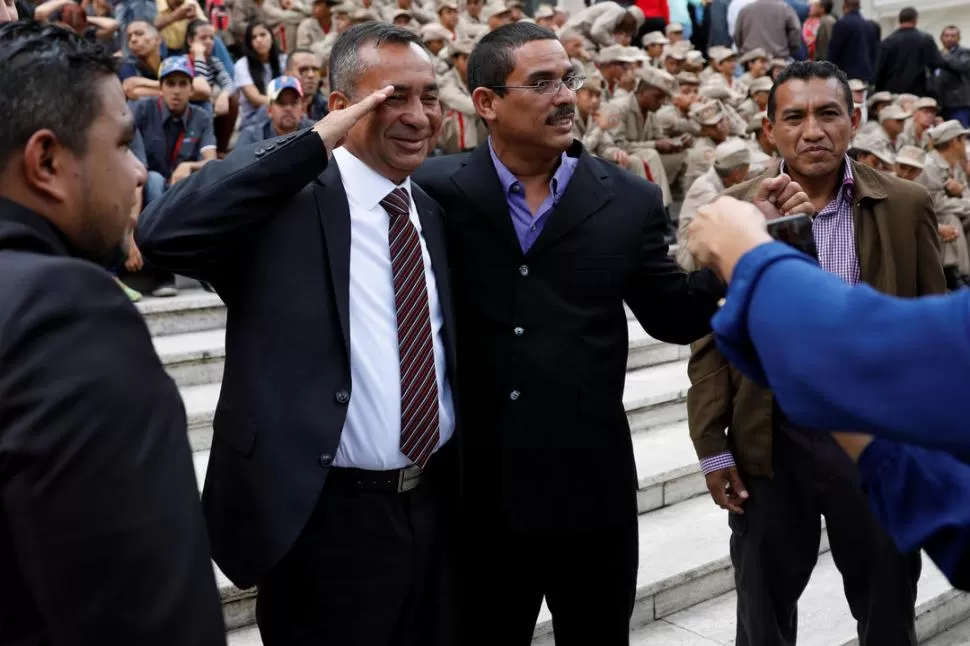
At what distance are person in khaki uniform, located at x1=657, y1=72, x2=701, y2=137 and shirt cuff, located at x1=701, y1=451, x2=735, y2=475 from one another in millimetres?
6746

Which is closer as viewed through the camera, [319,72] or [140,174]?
[140,174]

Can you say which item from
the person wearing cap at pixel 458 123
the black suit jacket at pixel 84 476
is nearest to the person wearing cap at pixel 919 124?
the person wearing cap at pixel 458 123

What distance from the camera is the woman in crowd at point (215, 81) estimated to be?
7.41m

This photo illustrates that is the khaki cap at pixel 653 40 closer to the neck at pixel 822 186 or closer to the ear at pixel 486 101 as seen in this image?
the neck at pixel 822 186

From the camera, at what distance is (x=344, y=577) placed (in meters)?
2.16

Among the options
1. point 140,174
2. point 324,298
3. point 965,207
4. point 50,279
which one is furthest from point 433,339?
point 965,207

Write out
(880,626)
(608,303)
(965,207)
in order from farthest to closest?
1. (965,207)
2. (880,626)
3. (608,303)

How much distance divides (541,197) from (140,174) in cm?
143

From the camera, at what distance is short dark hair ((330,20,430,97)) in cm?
238

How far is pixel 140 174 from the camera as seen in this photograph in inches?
55.1

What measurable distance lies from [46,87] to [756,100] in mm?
10558

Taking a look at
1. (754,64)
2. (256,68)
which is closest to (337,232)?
(256,68)

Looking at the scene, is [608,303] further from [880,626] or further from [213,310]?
[213,310]

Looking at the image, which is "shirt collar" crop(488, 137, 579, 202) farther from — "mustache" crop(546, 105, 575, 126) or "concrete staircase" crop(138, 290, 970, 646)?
"concrete staircase" crop(138, 290, 970, 646)
